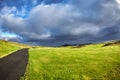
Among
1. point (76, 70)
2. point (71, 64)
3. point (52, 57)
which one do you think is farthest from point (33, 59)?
point (76, 70)

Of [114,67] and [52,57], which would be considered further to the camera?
[52,57]

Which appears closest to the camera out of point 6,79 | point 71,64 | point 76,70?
point 6,79

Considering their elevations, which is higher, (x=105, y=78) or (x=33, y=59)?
(x=33, y=59)

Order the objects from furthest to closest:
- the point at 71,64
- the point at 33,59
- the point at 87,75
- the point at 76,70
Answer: the point at 33,59 → the point at 71,64 → the point at 76,70 → the point at 87,75

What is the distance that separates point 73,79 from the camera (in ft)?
104

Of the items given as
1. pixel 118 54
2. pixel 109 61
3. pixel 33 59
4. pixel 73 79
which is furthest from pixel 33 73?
pixel 118 54

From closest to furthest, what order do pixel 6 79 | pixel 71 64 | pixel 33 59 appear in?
pixel 6 79, pixel 71 64, pixel 33 59

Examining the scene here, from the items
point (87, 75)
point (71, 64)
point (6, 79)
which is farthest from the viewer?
point (71, 64)

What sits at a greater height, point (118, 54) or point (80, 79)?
point (118, 54)

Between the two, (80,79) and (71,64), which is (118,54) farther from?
(80,79)

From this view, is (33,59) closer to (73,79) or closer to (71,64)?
(71,64)

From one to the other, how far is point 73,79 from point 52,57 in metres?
13.7

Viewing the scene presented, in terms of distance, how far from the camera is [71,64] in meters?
38.7

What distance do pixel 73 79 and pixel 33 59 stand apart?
45.0ft
